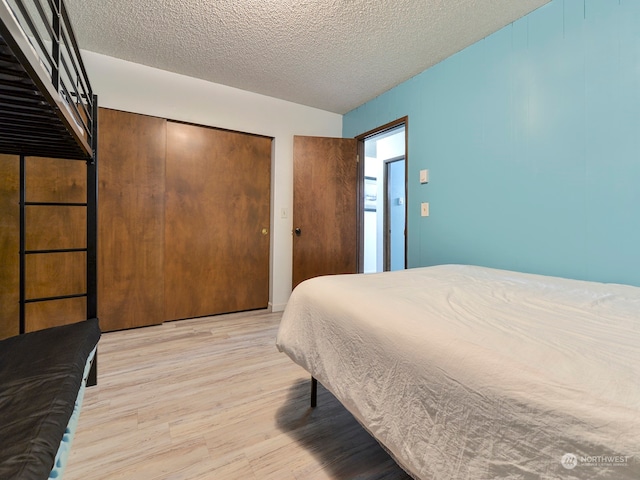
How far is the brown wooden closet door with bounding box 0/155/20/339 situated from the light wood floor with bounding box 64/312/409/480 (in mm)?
725

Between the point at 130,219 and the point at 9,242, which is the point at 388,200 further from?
the point at 9,242

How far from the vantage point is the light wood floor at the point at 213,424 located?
1109 millimetres

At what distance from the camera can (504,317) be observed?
0.87 metres

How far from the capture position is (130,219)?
2.54 metres

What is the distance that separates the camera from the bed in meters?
0.48

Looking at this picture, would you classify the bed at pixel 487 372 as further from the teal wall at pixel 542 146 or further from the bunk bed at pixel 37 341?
the bunk bed at pixel 37 341

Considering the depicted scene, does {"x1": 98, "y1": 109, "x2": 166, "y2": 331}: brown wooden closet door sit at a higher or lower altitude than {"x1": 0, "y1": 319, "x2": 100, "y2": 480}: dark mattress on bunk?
higher

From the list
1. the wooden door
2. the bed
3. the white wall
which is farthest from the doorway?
the bed

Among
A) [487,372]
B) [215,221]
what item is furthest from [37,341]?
[215,221]

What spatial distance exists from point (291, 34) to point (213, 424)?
99.2 inches

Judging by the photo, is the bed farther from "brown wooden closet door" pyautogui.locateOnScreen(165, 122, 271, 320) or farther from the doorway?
the doorway

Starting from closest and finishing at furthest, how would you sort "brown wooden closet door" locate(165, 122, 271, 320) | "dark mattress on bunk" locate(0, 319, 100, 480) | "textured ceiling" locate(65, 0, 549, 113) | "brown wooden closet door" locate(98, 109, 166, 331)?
"dark mattress on bunk" locate(0, 319, 100, 480) < "textured ceiling" locate(65, 0, 549, 113) < "brown wooden closet door" locate(98, 109, 166, 331) < "brown wooden closet door" locate(165, 122, 271, 320)

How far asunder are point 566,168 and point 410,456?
1820 millimetres

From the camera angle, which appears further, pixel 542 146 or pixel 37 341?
pixel 542 146
